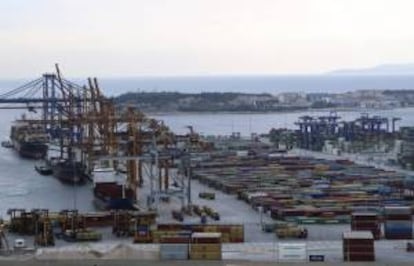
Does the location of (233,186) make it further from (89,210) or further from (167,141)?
(89,210)

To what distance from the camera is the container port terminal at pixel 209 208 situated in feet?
56.4

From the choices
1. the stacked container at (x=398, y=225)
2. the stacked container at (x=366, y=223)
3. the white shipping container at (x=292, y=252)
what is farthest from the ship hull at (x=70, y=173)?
the white shipping container at (x=292, y=252)

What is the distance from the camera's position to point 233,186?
32.8 m

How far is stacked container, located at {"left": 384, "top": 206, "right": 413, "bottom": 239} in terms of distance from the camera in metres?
20.1

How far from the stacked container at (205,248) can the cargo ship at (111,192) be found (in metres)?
10.2

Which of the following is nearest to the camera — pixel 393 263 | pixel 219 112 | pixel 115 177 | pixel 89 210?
pixel 393 263

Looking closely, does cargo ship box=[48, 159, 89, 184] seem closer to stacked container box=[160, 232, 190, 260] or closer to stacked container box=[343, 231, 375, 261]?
stacked container box=[160, 232, 190, 260]

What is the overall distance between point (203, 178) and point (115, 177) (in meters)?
5.61

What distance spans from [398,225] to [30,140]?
123ft

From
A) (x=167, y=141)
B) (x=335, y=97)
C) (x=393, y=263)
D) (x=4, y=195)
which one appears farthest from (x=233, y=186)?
(x=335, y=97)

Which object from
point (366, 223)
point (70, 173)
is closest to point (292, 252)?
Answer: point (366, 223)

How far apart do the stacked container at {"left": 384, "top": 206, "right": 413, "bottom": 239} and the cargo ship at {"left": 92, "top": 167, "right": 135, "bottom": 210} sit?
365 inches

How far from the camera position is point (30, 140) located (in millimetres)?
A: 54594

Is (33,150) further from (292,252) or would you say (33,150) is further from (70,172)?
(292,252)
